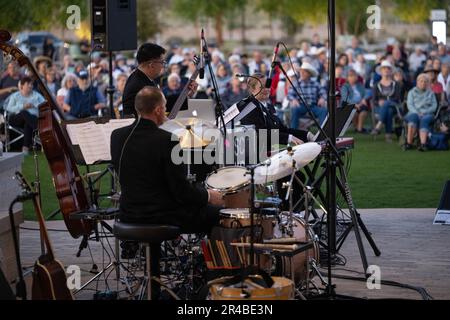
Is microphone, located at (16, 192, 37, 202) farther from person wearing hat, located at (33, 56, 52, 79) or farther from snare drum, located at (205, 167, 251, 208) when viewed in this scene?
person wearing hat, located at (33, 56, 52, 79)

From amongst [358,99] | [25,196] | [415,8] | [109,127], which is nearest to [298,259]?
[109,127]

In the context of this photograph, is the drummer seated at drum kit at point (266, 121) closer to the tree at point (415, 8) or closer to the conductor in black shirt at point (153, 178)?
the conductor in black shirt at point (153, 178)

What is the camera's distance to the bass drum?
754 cm

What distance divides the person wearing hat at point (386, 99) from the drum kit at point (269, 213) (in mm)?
11580

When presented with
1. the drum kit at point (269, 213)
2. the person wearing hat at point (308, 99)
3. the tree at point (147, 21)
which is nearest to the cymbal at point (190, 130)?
the drum kit at point (269, 213)

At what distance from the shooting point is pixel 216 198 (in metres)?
7.67

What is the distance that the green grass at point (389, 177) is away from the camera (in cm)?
1226

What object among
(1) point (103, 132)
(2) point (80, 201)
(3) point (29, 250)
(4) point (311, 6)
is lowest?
(3) point (29, 250)

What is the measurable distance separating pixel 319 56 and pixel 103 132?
1595 cm

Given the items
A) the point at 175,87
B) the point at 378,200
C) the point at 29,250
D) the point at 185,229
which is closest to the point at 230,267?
the point at 185,229

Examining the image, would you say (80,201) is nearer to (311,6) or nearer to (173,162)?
(173,162)

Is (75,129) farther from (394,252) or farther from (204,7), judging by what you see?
(204,7)
